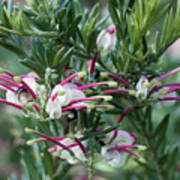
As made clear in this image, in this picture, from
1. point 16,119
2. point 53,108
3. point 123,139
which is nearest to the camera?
point 53,108

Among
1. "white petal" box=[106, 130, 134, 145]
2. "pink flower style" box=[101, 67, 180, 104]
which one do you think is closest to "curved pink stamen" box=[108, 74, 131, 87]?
"pink flower style" box=[101, 67, 180, 104]

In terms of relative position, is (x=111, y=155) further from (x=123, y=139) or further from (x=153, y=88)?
(x=153, y=88)

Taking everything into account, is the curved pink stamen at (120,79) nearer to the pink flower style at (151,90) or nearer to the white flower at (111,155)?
the pink flower style at (151,90)

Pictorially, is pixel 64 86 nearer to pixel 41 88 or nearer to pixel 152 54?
pixel 41 88

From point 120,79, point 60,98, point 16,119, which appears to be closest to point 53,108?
point 60,98

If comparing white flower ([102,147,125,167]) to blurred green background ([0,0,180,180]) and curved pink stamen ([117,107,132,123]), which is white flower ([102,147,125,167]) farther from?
blurred green background ([0,0,180,180])

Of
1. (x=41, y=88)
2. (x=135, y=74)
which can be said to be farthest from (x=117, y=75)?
(x=41, y=88)

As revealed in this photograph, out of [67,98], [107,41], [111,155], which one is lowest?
[111,155]
